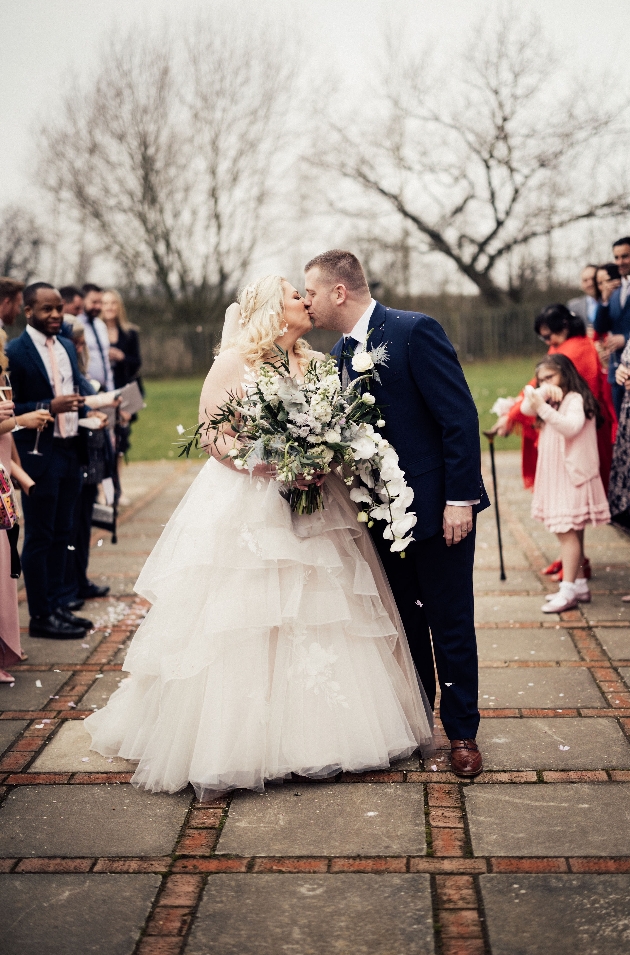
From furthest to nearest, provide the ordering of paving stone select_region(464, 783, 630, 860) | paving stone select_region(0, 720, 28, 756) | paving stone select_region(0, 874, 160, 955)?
paving stone select_region(0, 720, 28, 756) → paving stone select_region(464, 783, 630, 860) → paving stone select_region(0, 874, 160, 955)

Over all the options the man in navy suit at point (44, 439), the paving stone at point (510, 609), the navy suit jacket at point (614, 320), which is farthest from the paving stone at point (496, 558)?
the man in navy suit at point (44, 439)

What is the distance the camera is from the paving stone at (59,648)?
5.49 metres

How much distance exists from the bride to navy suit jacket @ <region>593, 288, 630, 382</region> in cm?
499

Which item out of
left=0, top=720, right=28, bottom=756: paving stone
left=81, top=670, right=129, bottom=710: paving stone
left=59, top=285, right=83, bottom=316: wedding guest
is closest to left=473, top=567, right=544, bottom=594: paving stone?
left=81, top=670, right=129, bottom=710: paving stone

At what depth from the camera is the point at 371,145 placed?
99.7 feet

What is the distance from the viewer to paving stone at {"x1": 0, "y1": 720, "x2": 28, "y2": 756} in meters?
4.36

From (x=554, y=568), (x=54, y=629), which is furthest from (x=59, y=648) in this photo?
(x=554, y=568)

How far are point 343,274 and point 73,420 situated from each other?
2.80 metres

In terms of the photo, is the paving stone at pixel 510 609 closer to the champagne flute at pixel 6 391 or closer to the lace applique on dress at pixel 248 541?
the lace applique on dress at pixel 248 541

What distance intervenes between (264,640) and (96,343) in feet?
17.5

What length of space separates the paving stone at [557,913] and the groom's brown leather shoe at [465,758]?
0.74 m

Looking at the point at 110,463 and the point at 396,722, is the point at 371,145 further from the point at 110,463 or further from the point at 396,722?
the point at 396,722

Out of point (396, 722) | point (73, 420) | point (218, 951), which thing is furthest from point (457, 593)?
point (73, 420)

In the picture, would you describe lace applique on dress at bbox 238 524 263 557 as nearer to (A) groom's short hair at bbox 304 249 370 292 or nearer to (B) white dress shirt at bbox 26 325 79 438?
(A) groom's short hair at bbox 304 249 370 292
